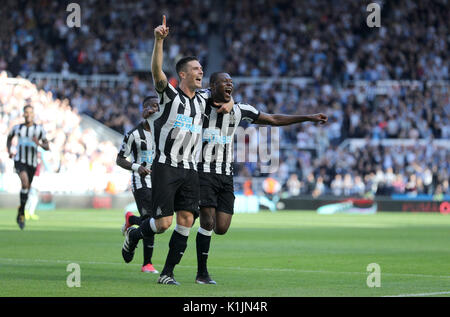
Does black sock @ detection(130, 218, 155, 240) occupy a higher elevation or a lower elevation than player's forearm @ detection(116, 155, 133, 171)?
lower

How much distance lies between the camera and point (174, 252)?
10.4 meters

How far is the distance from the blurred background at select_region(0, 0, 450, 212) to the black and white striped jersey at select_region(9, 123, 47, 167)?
1301 cm

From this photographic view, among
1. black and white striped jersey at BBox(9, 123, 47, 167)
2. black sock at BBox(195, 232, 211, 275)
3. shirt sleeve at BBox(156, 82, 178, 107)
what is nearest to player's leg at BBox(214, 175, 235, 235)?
black sock at BBox(195, 232, 211, 275)

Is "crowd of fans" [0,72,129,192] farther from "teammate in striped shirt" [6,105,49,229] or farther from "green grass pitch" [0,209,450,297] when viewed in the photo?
"teammate in striped shirt" [6,105,49,229]

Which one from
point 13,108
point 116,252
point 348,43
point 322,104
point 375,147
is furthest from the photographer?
point 348,43

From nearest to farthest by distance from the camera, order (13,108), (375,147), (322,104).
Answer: (13,108) → (375,147) → (322,104)

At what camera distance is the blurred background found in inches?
1439

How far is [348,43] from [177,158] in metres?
35.5

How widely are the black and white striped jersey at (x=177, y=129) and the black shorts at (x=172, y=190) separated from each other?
0.27 ft

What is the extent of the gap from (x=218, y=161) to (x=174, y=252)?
127cm

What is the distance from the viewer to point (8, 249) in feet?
50.0

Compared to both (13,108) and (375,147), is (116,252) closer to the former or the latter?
(13,108)

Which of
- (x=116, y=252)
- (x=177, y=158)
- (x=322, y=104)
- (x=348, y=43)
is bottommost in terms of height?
(x=116, y=252)
